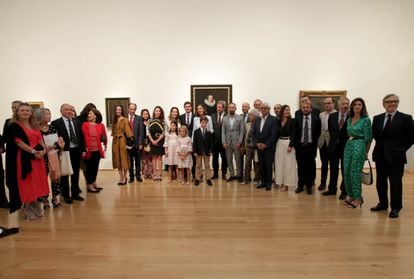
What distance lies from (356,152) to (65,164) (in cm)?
525

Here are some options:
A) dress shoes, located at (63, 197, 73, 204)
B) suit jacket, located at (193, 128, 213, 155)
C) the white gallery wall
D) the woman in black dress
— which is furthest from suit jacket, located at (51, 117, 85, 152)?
the white gallery wall

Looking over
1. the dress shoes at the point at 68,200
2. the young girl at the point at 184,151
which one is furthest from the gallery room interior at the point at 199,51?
the young girl at the point at 184,151

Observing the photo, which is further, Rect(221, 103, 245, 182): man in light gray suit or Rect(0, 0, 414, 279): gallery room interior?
Rect(0, 0, 414, 279): gallery room interior

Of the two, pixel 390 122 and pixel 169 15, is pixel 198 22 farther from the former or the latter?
pixel 390 122

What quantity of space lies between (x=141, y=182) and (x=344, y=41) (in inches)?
281

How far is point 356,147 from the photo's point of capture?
4.84m

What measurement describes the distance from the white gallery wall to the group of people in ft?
5.77

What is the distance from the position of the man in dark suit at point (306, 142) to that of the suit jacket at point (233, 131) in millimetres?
1407

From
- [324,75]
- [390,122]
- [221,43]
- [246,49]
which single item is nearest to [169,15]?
[221,43]

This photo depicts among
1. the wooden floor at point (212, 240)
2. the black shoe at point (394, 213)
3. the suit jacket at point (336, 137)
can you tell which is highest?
the suit jacket at point (336, 137)

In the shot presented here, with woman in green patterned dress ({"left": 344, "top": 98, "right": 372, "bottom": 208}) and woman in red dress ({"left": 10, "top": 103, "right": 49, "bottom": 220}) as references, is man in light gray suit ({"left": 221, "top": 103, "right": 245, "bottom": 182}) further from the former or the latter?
woman in red dress ({"left": 10, "top": 103, "right": 49, "bottom": 220})

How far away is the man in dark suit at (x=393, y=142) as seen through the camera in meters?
4.41

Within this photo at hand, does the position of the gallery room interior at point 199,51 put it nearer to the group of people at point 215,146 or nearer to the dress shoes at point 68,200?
the group of people at point 215,146

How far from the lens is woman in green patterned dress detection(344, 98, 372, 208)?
4.78 metres
